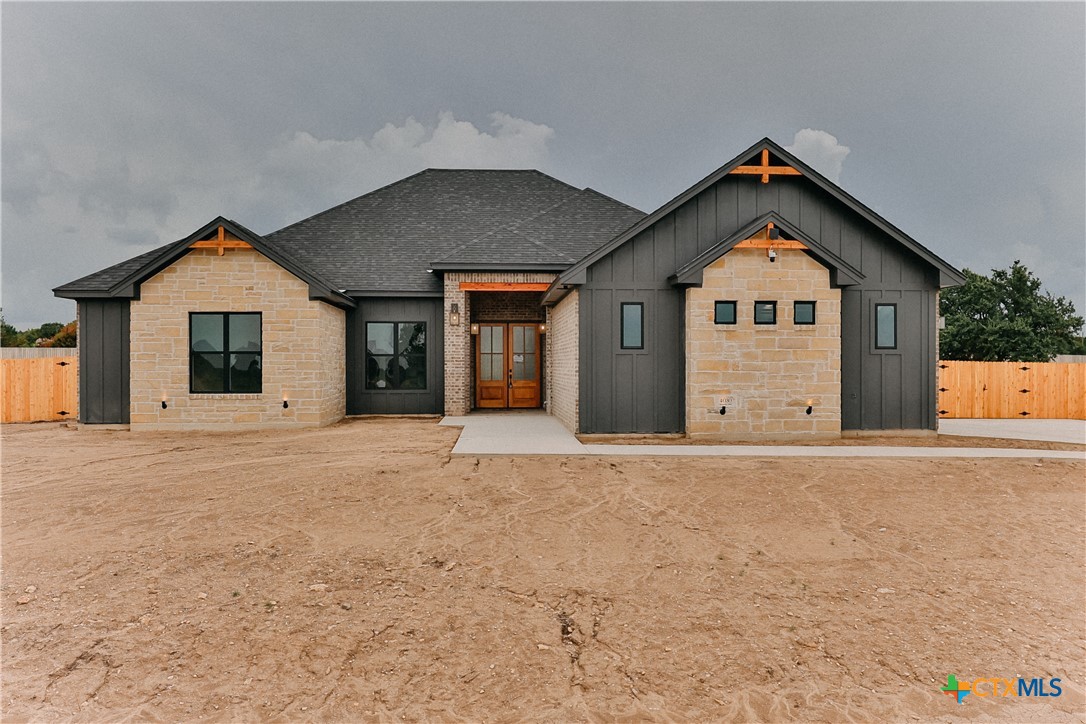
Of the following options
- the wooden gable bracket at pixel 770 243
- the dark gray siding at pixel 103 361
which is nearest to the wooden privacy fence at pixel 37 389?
the dark gray siding at pixel 103 361

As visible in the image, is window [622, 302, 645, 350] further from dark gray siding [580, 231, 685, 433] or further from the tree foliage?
the tree foliage

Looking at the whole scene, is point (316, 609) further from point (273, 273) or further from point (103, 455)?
point (273, 273)

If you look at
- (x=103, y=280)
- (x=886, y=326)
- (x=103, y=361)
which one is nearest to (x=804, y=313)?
(x=886, y=326)

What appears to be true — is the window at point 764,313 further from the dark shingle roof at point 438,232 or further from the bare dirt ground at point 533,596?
the dark shingle roof at point 438,232

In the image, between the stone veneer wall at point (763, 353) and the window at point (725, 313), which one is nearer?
the stone veneer wall at point (763, 353)

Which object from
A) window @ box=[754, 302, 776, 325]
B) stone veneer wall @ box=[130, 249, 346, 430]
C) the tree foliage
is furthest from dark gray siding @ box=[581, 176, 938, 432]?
the tree foliage

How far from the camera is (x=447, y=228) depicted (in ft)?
53.9

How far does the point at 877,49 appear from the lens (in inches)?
1368

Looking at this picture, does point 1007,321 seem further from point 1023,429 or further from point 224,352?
point 224,352

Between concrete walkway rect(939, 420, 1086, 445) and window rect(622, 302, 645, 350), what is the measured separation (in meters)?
7.91

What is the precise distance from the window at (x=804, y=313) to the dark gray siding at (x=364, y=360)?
9.27m

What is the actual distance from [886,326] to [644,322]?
5.73 meters

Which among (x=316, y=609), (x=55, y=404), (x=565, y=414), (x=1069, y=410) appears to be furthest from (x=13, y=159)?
(x=1069, y=410)

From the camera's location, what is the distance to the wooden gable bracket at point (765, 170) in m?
10.9
